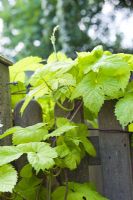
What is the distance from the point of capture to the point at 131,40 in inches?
172

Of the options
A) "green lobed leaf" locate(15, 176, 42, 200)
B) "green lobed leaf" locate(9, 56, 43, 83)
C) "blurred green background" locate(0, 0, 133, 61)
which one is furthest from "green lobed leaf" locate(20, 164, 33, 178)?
"blurred green background" locate(0, 0, 133, 61)

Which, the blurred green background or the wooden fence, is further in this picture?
the blurred green background

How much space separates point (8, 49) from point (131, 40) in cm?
610

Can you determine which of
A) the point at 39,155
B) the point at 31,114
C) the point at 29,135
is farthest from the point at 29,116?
the point at 39,155

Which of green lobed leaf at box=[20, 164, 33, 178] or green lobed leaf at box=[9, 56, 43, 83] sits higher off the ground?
green lobed leaf at box=[9, 56, 43, 83]

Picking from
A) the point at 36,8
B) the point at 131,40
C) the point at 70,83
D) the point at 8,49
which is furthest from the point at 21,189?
the point at 8,49

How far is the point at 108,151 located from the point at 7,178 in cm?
43

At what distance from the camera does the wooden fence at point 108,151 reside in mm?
1227

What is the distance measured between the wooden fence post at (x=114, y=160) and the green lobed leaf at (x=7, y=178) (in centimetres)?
39

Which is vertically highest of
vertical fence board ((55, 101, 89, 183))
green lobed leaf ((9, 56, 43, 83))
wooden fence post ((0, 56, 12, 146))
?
green lobed leaf ((9, 56, 43, 83))

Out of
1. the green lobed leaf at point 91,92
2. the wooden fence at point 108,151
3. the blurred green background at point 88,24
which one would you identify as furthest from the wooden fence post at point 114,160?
the blurred green background at point 88,24

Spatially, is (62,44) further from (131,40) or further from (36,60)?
(36,60)

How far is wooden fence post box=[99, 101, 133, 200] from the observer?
1225 mm

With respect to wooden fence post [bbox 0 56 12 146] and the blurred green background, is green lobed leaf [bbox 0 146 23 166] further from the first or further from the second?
the blurred green background
